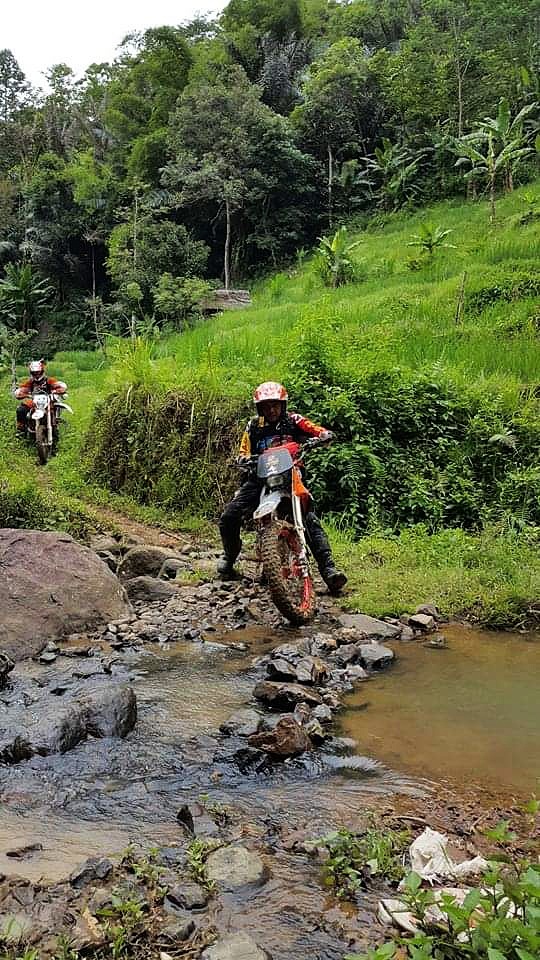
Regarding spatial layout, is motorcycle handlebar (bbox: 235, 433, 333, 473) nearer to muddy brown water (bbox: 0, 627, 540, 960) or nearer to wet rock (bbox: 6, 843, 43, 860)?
muddy brown water (bbox: 0, 627, 540, 960)

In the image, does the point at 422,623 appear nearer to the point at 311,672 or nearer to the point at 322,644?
the point at 322,644

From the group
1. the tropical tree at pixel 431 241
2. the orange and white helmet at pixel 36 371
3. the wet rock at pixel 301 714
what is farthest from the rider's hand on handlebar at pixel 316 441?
the tropical tree at pixel 431 241

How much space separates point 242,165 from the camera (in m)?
30.2

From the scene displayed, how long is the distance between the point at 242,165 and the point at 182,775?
30576 mm

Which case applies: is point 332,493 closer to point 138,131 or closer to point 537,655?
point 537,655

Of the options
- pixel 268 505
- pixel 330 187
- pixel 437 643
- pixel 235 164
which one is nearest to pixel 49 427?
pixel 268 505

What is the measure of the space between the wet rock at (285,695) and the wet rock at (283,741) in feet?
1.58

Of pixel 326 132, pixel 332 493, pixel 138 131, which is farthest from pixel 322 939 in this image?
pixel 138 131

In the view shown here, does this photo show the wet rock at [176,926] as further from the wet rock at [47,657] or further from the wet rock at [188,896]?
the wet rock at [47,657]

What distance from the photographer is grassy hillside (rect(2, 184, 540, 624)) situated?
6664mm

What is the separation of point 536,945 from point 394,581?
183 inches

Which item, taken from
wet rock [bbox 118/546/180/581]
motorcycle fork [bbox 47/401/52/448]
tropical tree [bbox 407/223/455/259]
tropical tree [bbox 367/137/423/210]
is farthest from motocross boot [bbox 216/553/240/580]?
tropical tree [bbox 367/137/423/210]

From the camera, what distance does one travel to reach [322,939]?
223 cm

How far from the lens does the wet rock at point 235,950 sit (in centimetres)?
212
